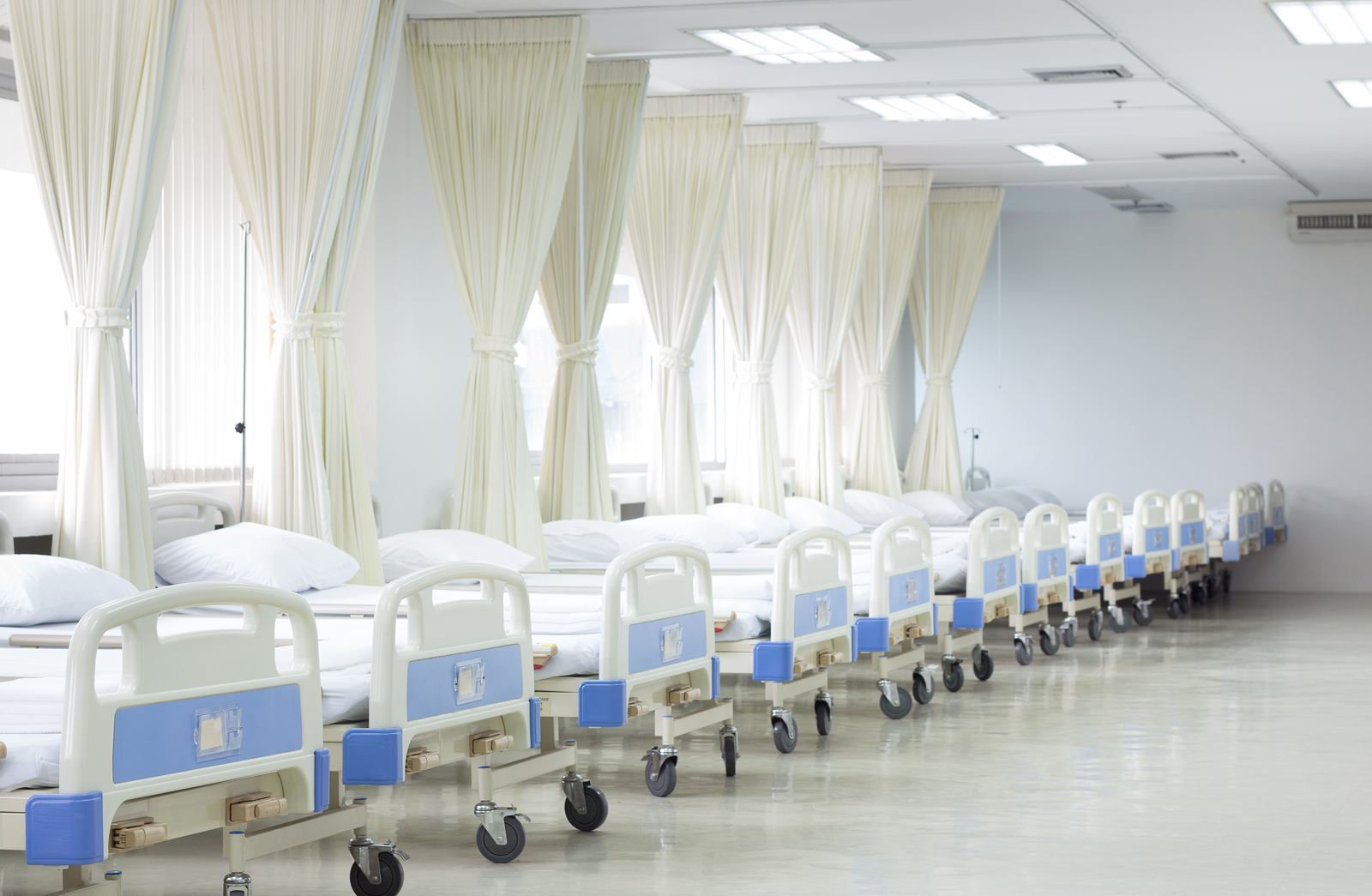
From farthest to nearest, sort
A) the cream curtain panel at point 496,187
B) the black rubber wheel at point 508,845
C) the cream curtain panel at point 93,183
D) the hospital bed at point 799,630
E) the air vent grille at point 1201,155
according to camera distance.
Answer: the air vent grille at point 1201,155, the cream curtain panel at point 496,187, the hospital bed at point 799,630, the cream curtain panel at point 93,183, the black rubber wheel at point 508,845

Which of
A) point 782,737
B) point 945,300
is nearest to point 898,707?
point 782,737

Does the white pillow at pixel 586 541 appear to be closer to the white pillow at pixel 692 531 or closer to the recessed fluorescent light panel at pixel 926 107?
the white pillow at pixel 692 531

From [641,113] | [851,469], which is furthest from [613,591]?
[851,469]

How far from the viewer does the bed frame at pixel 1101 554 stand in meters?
7.66

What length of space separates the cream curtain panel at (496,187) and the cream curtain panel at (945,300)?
5211 mm

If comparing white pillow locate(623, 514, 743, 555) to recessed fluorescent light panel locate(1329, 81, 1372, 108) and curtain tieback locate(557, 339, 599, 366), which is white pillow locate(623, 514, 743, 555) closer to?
curtain tieback locate(557, 339, 599, 366)

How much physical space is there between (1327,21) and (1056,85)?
162 centimetres

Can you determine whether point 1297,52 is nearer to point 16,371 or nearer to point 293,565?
point 293,565

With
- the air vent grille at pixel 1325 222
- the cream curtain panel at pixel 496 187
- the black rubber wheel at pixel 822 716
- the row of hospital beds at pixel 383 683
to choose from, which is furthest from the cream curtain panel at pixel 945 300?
the black rubber wheel at pixel 822 716

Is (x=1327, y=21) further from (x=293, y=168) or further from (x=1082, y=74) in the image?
(x=293, y=168)

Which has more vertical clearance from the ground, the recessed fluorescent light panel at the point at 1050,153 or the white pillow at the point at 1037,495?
the recessed fluorescent light panel at the point at 1050,153

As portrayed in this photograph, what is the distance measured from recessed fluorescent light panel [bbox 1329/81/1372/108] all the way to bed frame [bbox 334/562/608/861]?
571 centimetres

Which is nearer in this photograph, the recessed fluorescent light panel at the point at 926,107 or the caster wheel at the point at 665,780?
the caster wheel at the point at 665,780

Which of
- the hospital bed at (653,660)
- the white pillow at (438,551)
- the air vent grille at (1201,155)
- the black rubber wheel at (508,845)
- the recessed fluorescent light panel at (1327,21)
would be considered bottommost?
the black rubber wheel at (508,845)
